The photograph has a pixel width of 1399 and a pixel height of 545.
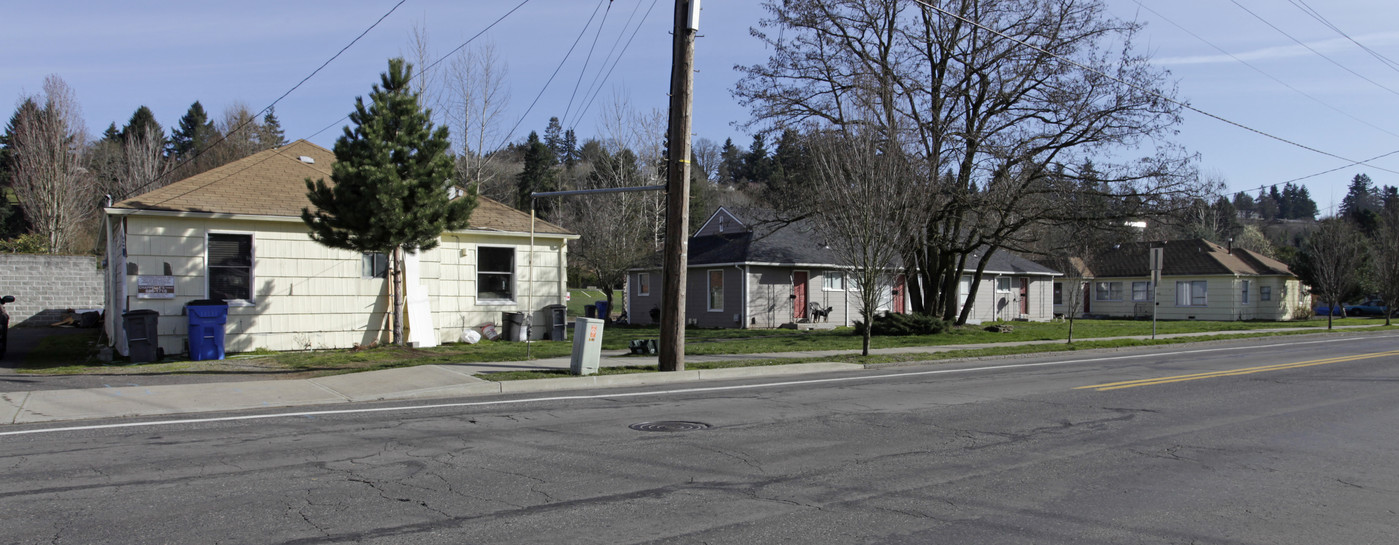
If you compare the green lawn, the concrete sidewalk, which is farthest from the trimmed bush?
the concrete sidewalk

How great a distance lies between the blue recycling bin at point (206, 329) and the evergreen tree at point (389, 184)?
232 centimetres

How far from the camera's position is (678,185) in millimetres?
14148

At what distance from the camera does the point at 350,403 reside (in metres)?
10.9

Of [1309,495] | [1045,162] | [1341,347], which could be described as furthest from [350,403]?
[1341,347]

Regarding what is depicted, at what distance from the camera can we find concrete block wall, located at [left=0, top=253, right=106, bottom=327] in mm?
29766

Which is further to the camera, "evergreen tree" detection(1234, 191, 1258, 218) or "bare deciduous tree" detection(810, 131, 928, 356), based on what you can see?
"evergreen tree" detection(1234, 191, 1258, 218)

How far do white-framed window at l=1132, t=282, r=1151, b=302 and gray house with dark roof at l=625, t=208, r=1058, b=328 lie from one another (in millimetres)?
19878

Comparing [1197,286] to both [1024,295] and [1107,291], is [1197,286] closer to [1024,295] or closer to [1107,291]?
[1107,291]

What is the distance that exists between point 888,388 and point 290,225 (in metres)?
13.3

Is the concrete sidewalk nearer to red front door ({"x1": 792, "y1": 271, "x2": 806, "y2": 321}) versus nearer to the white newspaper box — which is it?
the white newspaper box

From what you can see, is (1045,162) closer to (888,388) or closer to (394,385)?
(888,388)

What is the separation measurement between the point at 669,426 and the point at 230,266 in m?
13.0

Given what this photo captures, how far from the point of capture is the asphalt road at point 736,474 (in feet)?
17.3

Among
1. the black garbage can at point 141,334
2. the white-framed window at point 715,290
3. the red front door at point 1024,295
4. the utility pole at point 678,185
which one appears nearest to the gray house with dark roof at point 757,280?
the white-framed window at point 715,290
